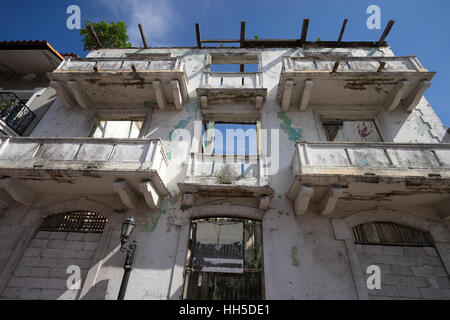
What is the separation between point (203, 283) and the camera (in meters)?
6.02

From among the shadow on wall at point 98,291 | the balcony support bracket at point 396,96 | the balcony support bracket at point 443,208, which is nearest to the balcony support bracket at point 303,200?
the balcony support bracket at point 443,208

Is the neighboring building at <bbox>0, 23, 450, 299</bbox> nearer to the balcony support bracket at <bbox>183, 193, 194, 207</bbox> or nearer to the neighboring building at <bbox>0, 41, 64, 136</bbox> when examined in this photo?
the balcony support bracket at <bbox>183, 193, 194, 207</bbox>

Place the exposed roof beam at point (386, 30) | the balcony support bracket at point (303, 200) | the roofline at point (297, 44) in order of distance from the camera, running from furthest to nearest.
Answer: the roofline at point (297, 44), the exposed roof beam at point (386, 30), the balcony support bracket at point (303, 200)

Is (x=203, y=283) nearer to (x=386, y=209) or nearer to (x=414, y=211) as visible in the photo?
(x=386, y=209)

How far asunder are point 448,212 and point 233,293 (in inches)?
244

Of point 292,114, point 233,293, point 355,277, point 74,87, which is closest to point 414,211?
point 355,277

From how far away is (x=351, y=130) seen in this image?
9.67 metres

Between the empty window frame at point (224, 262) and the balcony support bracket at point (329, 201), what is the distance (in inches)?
72.8

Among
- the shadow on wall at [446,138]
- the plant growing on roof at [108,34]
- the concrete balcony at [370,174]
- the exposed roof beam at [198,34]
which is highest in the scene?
the plant growing on roof at [108,34]

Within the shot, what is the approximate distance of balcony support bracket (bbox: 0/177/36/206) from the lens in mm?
6250

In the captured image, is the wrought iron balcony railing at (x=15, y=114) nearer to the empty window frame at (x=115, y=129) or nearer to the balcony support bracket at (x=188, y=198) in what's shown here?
the empty window frame at (x=115, y=129)

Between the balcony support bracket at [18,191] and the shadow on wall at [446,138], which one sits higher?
the shadow on wall at [446,138]

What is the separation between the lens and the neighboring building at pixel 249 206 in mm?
5672
